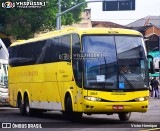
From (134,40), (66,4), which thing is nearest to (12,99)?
(134,40)

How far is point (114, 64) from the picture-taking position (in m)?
20.7

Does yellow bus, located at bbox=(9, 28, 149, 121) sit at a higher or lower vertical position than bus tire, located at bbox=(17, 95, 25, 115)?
higher

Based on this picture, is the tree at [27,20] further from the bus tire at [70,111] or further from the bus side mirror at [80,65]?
the bus side mirror at [80,65]

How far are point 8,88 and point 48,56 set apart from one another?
277 inches

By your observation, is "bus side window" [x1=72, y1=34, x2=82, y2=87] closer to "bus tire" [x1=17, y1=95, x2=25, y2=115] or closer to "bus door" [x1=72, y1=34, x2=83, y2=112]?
"bus door" [x1=72, y1=34, x2=83, y2=112]

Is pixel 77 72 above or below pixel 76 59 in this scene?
below

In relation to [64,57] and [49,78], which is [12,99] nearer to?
[49,78]

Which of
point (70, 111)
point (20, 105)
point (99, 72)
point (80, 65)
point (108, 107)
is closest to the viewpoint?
point (108, 107)

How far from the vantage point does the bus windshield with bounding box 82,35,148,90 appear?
20.4 m

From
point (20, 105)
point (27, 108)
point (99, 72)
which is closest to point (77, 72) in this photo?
point (99, 72)

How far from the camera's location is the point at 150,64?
72.0 ft

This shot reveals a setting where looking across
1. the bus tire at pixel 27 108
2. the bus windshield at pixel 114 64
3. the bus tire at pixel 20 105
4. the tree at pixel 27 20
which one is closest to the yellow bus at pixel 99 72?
the bus windshield at pixel 114 64

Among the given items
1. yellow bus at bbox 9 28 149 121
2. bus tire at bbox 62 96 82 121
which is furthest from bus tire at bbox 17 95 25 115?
bus tire at bbox 62 96 82 121

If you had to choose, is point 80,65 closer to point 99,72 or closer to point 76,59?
point 76,59
